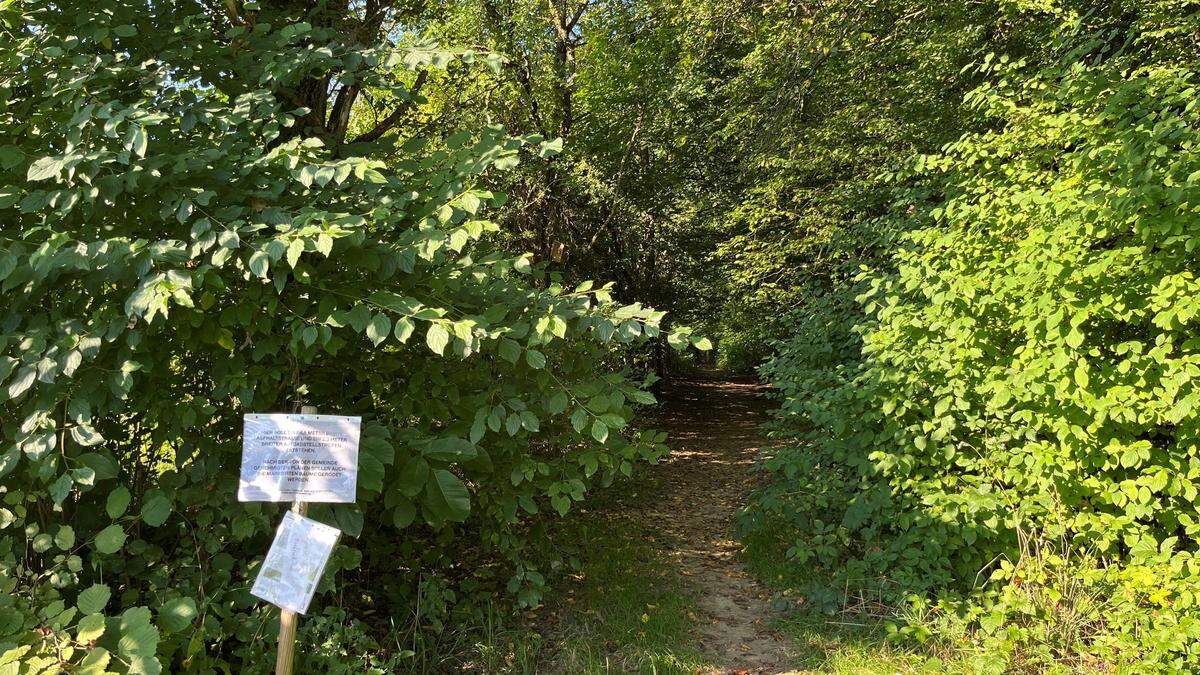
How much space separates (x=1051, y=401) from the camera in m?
3.59

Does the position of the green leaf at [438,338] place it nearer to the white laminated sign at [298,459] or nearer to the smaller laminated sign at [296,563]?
the white laminated sign at [298,459]

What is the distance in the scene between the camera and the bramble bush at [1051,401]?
3254 mm

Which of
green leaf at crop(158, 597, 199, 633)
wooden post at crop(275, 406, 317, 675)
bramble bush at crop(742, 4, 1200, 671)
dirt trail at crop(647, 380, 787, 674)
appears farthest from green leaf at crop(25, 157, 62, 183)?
bramble bush at crop(742, 4, 1200, 671)

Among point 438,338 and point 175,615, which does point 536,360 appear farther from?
point 175,615

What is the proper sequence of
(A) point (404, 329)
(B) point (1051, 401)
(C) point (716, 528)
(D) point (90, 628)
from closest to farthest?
(D) point (90, 628) < (A) point (404, 329) < (B) point (1051, 401) < (C) point (716, 528)

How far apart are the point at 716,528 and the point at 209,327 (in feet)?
15.1

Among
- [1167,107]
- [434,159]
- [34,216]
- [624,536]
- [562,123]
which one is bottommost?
[624,536]

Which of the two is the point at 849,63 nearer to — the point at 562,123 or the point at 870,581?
the point at 562,123

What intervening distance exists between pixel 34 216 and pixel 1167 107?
205 inches

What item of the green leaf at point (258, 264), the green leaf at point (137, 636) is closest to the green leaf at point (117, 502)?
the green leaf at point (137, 636)

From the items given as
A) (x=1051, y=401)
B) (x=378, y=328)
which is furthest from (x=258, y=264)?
(x=1051, y=401)

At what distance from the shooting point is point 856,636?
12.6 ft

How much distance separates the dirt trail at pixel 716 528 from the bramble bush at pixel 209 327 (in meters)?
1.55

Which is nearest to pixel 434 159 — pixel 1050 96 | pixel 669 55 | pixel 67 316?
pixel 67 316
